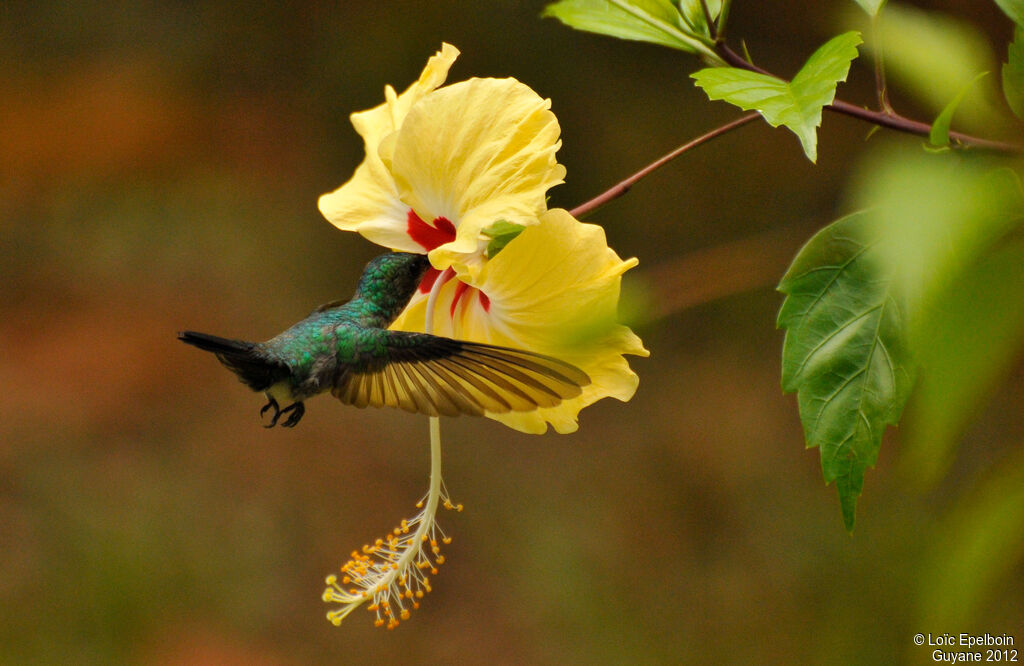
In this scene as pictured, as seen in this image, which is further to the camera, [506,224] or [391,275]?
[391,275]

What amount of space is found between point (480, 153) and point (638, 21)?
210 mm

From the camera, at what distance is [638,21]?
0.91 meters

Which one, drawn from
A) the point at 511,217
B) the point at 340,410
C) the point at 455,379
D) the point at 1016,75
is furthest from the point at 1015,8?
the point at 340,410

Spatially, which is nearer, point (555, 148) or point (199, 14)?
point (555, 148)

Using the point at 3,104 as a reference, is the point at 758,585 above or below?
below

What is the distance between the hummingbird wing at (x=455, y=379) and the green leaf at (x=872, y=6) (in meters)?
0.41

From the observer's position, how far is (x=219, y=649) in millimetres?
3275

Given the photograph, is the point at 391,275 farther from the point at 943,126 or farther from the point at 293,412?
the point at 943,126

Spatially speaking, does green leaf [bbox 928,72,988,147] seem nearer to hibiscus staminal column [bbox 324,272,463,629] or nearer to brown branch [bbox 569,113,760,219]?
brown branch [bbox 569,113,760,219]

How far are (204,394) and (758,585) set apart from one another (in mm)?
2203

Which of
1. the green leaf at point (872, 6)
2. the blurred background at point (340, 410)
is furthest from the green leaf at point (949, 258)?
the blurred background at point (340, 410)

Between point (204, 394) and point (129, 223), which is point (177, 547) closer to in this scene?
point (204, 394)

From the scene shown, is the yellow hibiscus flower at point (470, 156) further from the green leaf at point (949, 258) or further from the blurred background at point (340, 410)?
the blurred background at point (340, 410)

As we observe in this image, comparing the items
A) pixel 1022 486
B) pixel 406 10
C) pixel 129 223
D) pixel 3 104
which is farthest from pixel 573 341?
pixel 3 104
